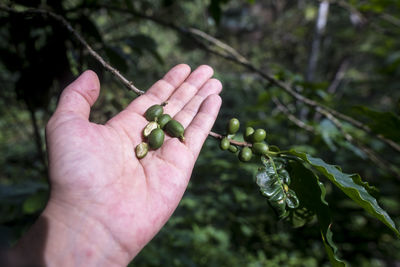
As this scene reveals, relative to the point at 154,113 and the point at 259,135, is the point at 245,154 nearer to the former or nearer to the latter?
the point at 259,135

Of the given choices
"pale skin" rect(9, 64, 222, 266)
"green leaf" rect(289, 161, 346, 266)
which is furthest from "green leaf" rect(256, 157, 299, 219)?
"pale skin" rect(9, 64, 222, 266)

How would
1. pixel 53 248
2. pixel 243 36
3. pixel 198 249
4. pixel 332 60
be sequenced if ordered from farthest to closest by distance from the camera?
pixel 243 36, pixel 332 60, pixel 198 249, pixel 53 248

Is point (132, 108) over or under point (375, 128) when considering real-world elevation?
under

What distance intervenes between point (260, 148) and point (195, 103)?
0.84m

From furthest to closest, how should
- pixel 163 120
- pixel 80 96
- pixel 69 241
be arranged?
pixel 163 120 < pixel 80 96 < pixel 69 241

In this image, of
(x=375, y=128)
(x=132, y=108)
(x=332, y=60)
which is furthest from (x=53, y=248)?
(x=332, y=60)

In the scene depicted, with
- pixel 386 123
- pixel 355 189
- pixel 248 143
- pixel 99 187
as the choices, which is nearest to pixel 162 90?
pixel 248 143

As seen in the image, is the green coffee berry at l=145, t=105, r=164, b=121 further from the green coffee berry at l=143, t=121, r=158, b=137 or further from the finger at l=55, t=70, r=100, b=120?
the finger at l=55, t=70, r=100, b=120

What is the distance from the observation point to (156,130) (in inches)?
67.5

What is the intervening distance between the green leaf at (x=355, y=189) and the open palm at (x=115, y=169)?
76 cm

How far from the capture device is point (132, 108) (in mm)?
1995

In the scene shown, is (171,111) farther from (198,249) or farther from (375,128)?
(198,249)

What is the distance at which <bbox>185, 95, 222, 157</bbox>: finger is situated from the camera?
1.75 metres

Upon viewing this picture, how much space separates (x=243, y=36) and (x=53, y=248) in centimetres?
1491
